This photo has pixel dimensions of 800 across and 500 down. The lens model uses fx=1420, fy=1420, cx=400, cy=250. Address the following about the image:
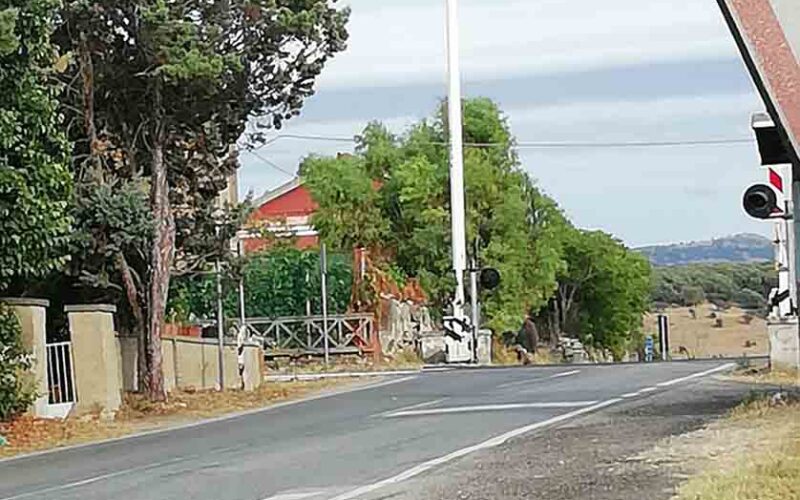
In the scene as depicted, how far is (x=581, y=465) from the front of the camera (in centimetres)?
1087

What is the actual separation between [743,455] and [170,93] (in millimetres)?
15628

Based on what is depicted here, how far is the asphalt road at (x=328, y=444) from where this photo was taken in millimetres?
11773

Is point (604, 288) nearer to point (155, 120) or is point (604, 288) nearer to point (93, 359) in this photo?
point (155, 120)

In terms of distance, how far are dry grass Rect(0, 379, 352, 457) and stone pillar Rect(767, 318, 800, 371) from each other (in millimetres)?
8356

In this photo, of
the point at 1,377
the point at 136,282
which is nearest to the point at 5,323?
the point at 1,377

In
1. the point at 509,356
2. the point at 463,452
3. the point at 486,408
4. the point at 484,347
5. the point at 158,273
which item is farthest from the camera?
the point at 509,356

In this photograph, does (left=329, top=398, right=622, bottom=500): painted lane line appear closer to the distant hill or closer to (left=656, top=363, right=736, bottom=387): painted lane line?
(left=656, top=363, right=736, bottom=387): painted lane line

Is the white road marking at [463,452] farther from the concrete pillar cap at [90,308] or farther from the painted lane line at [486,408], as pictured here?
the concrete pillar cap at [90,308]

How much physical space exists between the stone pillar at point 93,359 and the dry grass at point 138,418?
24 centimetres

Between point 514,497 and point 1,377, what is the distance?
11891mm

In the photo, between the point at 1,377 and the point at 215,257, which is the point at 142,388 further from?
the point at 1,377

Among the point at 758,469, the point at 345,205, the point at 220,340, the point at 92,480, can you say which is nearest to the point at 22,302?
the point at 220,340

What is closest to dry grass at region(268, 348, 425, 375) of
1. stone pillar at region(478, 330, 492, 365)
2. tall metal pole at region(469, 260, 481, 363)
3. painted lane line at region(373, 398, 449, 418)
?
tall metal pole at region(469, 260, 481, 363)

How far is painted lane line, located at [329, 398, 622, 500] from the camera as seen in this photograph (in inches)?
420
